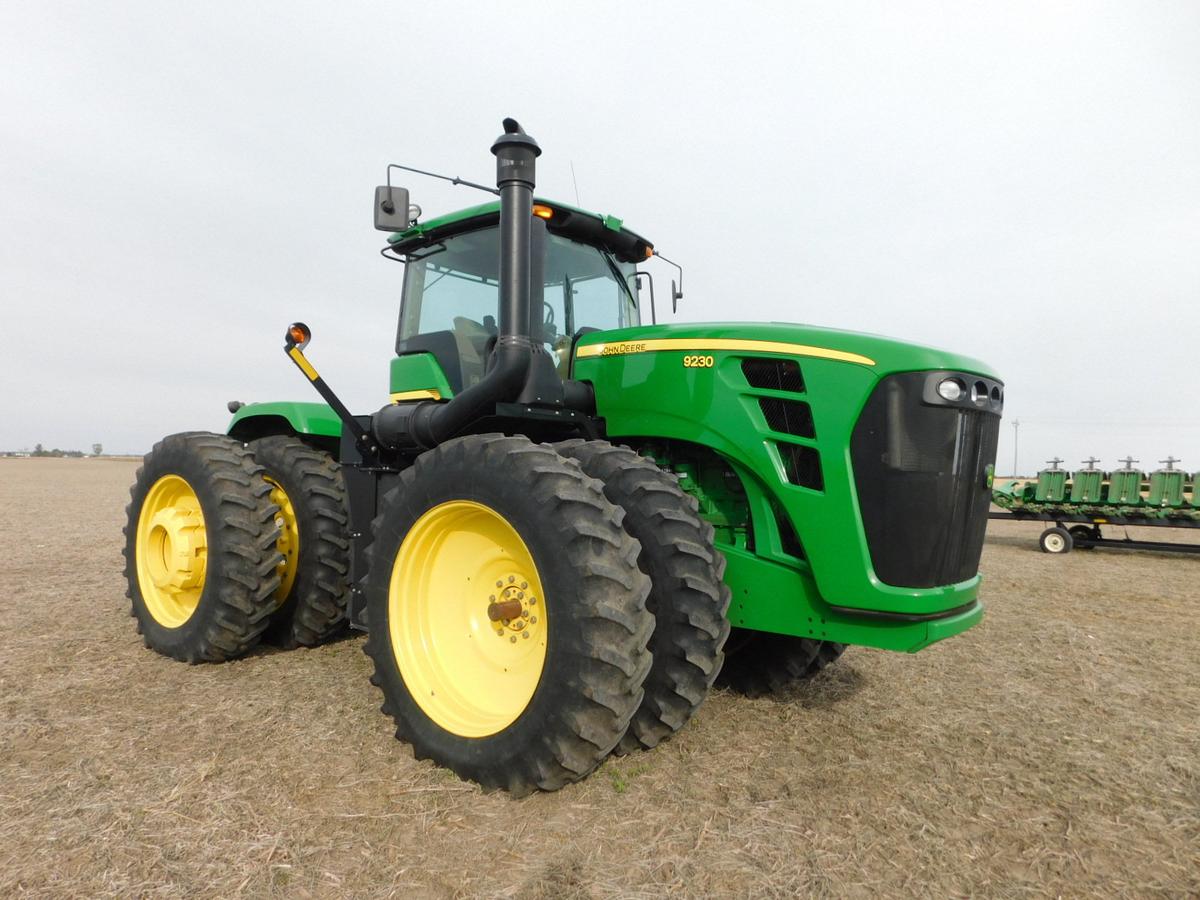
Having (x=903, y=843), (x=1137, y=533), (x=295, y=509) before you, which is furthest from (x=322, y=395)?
(x=1137, y=533)

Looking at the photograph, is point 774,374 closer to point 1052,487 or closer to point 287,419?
point 287,419

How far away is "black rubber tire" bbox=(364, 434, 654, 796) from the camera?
2.59 meters

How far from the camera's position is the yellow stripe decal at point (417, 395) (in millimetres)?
4082

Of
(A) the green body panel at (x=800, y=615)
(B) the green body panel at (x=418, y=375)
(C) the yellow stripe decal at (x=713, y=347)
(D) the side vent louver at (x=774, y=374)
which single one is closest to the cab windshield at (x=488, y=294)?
(B) the green body panel at (x=418, y=375)

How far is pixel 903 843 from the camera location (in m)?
2.47

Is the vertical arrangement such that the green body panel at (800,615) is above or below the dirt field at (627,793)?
above

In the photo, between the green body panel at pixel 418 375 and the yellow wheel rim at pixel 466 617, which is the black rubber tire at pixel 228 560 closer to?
the green body panel at pixel 418 375

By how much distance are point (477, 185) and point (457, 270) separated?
0.75 metres

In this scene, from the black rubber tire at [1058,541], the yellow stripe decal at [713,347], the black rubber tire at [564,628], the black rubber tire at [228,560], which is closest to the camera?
the black rubber tire at [564,628]

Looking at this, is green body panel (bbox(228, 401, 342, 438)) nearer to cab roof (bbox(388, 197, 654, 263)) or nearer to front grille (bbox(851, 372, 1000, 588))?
cab roof (bbox(388, 197, 654, 263))

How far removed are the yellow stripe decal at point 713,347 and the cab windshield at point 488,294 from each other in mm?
357

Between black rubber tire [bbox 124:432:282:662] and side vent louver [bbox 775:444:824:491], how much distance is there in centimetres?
299

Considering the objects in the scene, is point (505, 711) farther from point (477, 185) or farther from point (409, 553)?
point (477, 185)

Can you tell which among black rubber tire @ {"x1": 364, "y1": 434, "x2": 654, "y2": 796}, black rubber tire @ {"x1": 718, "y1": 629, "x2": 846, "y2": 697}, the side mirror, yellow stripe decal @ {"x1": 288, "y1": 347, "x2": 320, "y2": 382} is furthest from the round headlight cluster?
yellow stripe decal @ {"x1": 288, "y1": 347, "x2": 320, "y2": 382}
